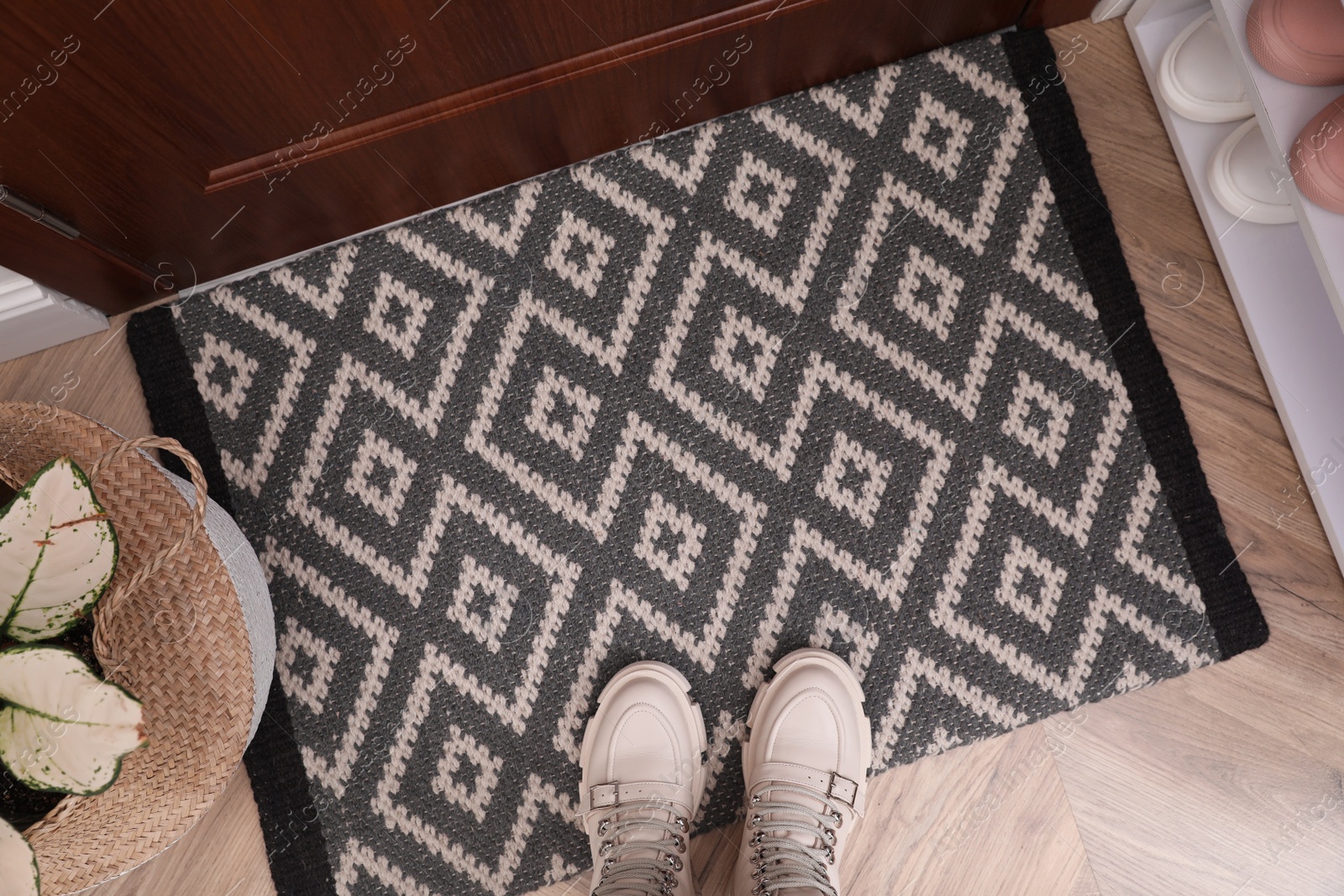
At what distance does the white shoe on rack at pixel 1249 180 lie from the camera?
85 centimetres

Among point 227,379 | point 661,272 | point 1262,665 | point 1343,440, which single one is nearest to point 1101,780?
point 1262,665

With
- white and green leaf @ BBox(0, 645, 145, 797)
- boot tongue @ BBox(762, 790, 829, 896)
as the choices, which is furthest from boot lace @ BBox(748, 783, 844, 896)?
white and green leaf @ BBox(0, 645, 145, 797)

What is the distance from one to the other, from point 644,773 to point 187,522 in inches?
20.0

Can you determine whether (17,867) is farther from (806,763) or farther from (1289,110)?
(1289,110)

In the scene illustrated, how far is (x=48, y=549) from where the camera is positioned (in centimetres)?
55

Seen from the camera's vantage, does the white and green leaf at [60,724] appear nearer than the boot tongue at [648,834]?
Yes

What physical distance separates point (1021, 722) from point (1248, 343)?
490 mm

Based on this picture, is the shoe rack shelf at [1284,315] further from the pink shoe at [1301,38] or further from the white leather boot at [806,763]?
the white leather boot at [806,763]

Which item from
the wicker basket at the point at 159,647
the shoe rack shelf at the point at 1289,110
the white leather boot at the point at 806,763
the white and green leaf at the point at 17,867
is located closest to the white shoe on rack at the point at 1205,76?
the shoe rack shelf at the point at 1289,110

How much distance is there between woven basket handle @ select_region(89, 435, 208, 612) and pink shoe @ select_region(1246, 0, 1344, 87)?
93cm

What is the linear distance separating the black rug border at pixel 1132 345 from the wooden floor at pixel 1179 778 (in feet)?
0.07

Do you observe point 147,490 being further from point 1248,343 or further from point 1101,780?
point 1248,343

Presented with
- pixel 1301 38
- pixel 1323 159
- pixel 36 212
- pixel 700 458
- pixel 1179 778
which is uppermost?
pixel 1301 38

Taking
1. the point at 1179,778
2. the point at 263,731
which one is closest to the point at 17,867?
the point at 263,731
